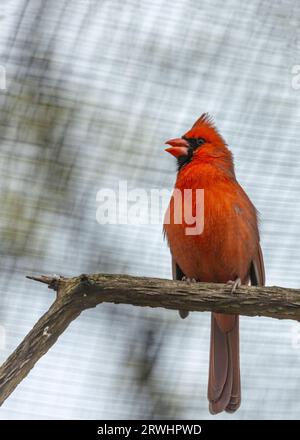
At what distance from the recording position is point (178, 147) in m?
3.85

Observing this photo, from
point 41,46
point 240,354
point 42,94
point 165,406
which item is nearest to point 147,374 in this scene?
point 165,406

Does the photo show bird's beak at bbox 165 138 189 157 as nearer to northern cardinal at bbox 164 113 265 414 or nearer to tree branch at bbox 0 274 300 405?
northern cardinal at bbox 164 113 265 414

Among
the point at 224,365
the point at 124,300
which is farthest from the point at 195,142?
the point at 124,300

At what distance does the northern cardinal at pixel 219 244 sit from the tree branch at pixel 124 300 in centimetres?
40

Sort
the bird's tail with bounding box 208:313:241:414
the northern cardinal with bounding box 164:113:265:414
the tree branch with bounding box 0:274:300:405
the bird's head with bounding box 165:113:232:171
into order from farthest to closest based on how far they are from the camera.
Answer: the bird's head with bounding box 165:113:232:171 < the bird's tail with bounding box 208:313:241:414 < the northern cardinal with bounding box 164:113:265:414 < the tree branch with bounding box 0:274:300:405

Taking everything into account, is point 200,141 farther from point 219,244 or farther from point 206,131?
point 219,244

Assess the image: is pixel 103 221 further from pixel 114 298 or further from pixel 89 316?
pixel 114 298

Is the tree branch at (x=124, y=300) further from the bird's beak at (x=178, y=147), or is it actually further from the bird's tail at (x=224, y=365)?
the bird's beak at (x=178, y=147)

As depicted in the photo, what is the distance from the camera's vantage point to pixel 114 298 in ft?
9.21

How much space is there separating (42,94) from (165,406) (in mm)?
1429

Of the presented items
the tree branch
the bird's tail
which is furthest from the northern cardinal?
the tree branch

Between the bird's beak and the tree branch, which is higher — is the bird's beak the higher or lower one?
the higher one

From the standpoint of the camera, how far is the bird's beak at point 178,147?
382 centimetres

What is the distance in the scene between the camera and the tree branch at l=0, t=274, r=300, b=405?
8.64ft
